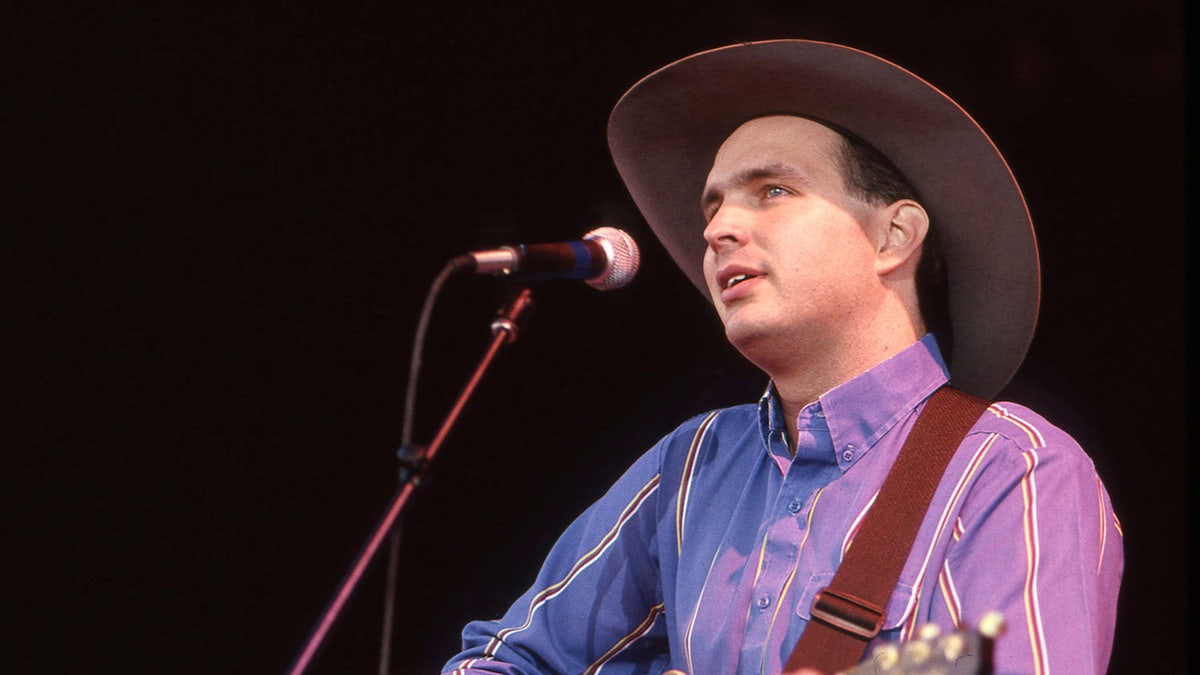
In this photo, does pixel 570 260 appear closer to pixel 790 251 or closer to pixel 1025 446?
pixel 790 251

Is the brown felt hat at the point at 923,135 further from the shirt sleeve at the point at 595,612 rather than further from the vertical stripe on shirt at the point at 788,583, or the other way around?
the shirt sleeve at the point at 595,612

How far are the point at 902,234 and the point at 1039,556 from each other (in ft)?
2.54

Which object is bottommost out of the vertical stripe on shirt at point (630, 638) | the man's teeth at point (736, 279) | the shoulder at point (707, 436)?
the vertical stripe on shirt at point (630, 638)

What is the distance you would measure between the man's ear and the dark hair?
0.09ft

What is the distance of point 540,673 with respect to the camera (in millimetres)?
2398

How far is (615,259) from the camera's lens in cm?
222

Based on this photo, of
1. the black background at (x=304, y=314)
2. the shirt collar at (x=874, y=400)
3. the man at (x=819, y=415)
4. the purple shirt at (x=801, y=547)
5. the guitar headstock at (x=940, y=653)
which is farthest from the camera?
the black background at (x=304, y=314)

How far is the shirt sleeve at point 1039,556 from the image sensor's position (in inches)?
66.9

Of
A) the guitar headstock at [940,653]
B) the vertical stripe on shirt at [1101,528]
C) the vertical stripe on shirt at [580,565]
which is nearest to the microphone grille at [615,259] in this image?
the vertical stripe on shirt at [580,565]

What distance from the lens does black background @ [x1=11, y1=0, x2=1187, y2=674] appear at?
2.95 m

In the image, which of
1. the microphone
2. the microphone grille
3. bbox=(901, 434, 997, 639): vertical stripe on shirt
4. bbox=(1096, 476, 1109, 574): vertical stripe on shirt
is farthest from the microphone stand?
bbox=(1096, 476, 1109, 574): vertical stripe on shirt

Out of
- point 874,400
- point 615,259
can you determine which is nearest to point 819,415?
point 874,400

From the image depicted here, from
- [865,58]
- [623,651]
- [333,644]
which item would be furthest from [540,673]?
[865,58]

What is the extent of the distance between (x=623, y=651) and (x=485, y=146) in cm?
149
